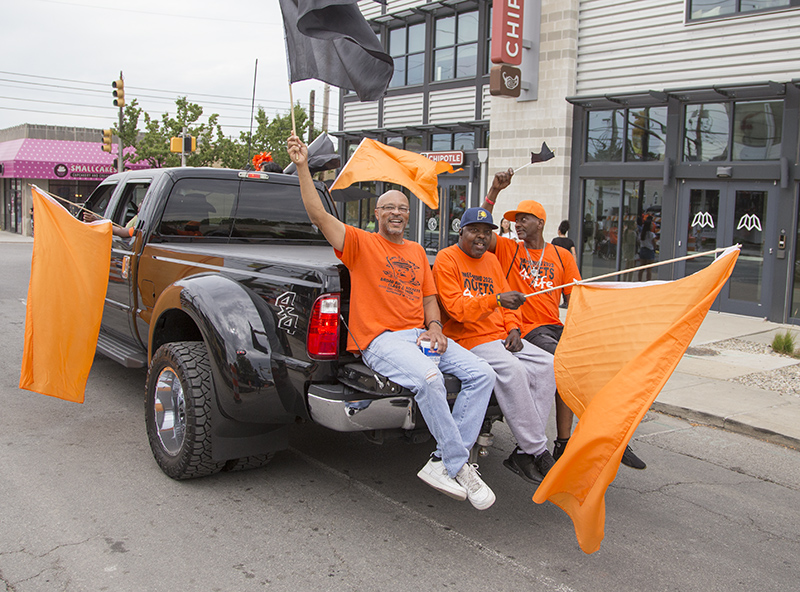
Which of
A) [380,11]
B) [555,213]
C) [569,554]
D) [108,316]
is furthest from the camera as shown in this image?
[380,11]

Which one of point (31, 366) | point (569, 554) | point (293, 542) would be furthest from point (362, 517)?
point (31, 366)

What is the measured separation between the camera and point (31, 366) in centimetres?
550

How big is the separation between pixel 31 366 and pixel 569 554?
13.8ft

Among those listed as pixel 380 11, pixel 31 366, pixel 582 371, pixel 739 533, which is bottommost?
pixel 739 533

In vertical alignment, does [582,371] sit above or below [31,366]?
above

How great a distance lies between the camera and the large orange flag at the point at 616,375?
3.38 metres

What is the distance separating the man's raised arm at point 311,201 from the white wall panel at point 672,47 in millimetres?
10857

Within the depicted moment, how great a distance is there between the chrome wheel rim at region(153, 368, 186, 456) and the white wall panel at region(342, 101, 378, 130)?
59.5ft

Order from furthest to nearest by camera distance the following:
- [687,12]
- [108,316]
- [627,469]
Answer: [687,12]
[108,316]
[627,469]

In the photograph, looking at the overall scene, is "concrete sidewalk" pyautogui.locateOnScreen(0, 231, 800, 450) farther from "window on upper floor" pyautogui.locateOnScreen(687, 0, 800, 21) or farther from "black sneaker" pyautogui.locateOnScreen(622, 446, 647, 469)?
"window on upper floor" pyautogui.locateOnScreen(687, 0, 800, 21)

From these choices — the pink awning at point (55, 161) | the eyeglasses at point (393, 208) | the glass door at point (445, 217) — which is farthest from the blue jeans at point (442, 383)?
the pink awning at point (55, 161)

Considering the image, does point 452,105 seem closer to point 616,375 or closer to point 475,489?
point 616,375

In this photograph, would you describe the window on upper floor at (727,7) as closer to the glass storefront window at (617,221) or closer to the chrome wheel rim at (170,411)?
the glass storefront window at (617,221)

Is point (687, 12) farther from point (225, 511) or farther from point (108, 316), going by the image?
point (225, 511)
